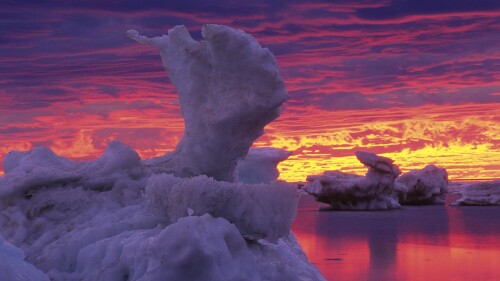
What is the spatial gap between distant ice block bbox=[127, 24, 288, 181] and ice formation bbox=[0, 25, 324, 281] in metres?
0.02

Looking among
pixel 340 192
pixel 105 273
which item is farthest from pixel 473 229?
pixel 105 273

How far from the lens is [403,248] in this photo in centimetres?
2166

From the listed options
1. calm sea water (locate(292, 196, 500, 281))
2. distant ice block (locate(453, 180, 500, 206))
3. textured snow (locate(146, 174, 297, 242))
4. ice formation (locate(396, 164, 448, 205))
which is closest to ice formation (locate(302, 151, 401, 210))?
ice formation (locate(396, 164, 448, 205))

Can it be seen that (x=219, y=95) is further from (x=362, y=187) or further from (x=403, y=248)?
(x=362, y=187)

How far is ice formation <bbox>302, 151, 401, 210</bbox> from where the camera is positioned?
38.1 m

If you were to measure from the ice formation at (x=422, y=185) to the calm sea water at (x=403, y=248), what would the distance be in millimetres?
11412

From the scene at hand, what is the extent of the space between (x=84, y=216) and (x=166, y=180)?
1999mm

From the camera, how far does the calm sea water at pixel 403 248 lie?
15992 millimetres

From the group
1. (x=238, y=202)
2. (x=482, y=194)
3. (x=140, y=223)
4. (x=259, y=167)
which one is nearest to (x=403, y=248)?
(x=259, y=167)

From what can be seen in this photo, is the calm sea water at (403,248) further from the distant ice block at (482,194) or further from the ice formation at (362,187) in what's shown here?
the distant ice block at (482,194)

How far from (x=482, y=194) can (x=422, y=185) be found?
15.7ft

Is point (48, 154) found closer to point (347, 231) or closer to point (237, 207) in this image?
point (237, 207)

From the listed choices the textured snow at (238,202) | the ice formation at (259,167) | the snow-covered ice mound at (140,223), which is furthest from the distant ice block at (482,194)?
the textured snow at (238,202)

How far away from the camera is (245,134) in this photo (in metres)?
9.41
